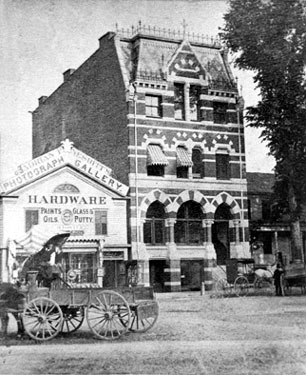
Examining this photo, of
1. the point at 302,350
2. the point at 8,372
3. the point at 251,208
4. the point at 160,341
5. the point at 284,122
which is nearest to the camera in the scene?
the point at 8,372

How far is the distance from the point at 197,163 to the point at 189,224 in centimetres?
351

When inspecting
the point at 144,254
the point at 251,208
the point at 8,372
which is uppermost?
the point at 251,208

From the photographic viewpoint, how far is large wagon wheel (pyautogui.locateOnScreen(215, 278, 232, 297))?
28.5 metres

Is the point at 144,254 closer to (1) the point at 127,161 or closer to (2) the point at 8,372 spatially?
(1) the point at 127,161

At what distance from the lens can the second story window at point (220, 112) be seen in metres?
35.7

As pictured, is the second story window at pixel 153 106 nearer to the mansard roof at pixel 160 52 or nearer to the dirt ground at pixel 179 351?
the mansard roof at pixel 160 52

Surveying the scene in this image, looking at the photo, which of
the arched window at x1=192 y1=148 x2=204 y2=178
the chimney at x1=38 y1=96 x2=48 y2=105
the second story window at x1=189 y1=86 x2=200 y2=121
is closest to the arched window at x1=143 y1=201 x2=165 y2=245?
the arched window at x1=192 y1=148 x2=204 y2=178

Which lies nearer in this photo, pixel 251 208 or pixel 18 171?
pixel 18 171

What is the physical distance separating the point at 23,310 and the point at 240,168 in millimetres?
24006

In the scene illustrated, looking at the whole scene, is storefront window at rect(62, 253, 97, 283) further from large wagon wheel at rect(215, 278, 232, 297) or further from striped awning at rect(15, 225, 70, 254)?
large wagon wheel at rect(215, 278, 232, 297)

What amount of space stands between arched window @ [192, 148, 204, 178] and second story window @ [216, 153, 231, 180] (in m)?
1.19

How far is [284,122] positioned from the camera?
30.9 m

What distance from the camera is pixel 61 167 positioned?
30.8 m

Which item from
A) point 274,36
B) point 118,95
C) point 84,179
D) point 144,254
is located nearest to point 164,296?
point 144,254
